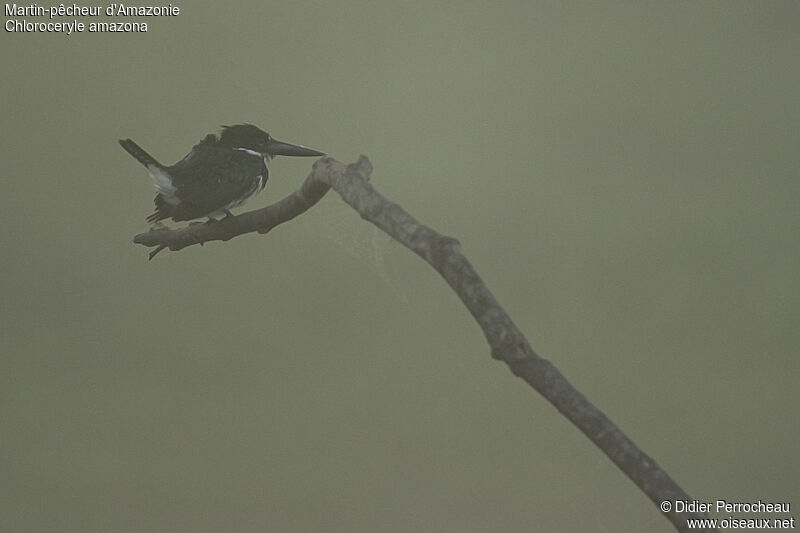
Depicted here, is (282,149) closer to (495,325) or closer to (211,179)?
(211,179)

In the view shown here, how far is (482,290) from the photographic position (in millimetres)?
887

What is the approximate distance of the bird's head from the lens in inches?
71.2

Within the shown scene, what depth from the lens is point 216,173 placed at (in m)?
1.74

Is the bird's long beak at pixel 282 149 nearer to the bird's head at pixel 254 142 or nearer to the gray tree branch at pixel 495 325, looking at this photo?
the bird's head at pixel 254 142

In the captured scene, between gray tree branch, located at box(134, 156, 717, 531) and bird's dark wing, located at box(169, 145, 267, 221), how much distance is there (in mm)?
435

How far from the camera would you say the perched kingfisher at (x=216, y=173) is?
1.70 metres

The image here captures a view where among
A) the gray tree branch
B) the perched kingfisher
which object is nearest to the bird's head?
the perched kingfisher

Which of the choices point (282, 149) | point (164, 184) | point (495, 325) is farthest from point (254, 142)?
point (495, 325)

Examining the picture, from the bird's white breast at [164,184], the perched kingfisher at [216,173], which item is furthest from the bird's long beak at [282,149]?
the bird's white breast at [164,184]

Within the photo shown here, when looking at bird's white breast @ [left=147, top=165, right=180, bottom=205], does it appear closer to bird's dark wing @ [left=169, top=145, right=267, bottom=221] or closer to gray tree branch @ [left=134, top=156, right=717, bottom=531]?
bird's dark wing @ [left=169, top=145, right=267, bottom=221]

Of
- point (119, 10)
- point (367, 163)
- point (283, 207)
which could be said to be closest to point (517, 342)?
point (367, 163)

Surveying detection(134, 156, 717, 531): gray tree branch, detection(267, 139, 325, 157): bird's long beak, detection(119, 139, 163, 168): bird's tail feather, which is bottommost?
detection(134, 156, 717, 531): gray tree branch

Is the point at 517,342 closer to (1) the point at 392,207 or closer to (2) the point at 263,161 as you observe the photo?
(1) the point at 392,207

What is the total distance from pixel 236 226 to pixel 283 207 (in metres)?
0.17
